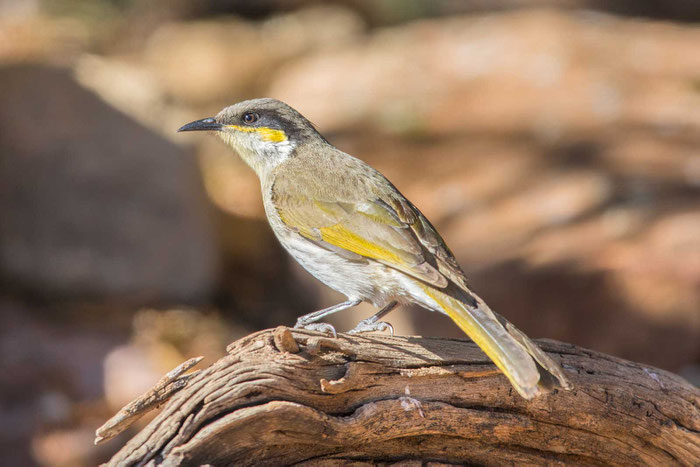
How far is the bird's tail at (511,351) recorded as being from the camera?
3.43 m

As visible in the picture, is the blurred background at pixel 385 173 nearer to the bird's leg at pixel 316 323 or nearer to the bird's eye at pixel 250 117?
the bird's eye at pixel 250 117

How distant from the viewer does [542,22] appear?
499 inches

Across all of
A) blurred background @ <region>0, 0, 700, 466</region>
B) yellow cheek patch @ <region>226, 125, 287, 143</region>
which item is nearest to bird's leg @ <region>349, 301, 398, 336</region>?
yellow cheek patch @ <region>226, 125, 287, 143</region>

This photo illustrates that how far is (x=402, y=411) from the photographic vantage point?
376 centimetres

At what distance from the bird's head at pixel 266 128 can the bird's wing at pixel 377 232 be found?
53cm

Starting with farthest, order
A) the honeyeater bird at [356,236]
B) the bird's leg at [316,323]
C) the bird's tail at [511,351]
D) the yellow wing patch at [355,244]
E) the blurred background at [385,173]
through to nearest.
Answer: the blurred background at [385,173]
the yellow wing patch at [355,244]
the bird's leg at [316,323]
the honeyeater bird at [356,236]
the bird's tail at [511,351]

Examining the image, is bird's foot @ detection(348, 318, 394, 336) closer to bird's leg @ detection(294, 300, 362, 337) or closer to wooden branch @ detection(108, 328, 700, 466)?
bird's leg @ detection(294, 300, 362, 337)

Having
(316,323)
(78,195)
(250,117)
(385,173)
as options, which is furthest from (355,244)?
(385,173)

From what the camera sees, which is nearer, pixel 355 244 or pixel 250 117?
pixel 355 244

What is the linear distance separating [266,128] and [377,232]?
1.30 m

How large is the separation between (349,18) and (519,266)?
10.1 m

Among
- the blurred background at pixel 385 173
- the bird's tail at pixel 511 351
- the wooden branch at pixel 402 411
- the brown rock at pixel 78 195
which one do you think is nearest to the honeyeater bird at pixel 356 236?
the bird's tail at pixel 511 351

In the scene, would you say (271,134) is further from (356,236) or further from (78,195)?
(78,195)

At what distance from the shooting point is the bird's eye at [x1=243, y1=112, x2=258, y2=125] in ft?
17.0
